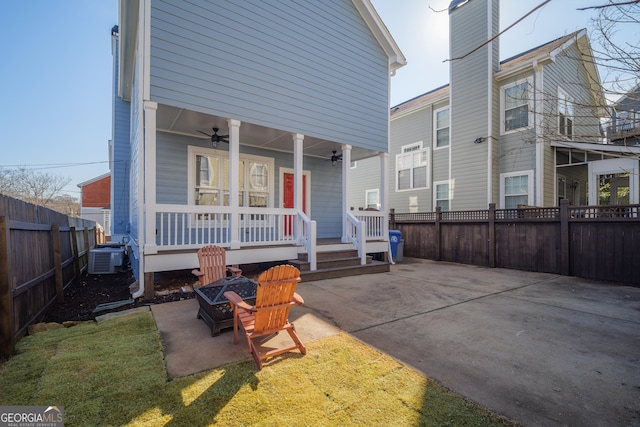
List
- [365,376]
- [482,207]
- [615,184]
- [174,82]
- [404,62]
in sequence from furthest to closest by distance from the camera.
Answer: [615,184] < [482,207] < [404,62] < [174,82] < [365,376]

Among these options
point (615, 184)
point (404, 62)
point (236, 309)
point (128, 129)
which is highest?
point (404, 62)

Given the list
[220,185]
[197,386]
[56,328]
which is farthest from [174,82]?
[197,386]

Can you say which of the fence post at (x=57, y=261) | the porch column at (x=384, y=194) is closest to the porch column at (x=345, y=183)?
the porch column at (x=384, y=194)

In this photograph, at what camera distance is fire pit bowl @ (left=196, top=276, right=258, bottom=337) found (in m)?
3.31

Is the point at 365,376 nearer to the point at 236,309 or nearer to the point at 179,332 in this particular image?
the point at 236,309

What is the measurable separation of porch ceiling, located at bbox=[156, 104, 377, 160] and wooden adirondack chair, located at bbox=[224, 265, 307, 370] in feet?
14.1

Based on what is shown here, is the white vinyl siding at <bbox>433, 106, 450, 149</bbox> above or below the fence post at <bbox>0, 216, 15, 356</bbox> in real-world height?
above

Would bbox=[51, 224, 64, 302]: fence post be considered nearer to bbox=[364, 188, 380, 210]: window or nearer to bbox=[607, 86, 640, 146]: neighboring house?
bbox=[607, 86, 640, 146]: neighboring house

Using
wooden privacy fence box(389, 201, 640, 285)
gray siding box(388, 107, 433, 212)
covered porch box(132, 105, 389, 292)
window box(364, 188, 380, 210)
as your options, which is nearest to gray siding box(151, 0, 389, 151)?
covered porch box(132, 105, 389, 292)

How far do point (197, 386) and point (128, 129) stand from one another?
11.4 metres

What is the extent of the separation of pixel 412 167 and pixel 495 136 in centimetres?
354

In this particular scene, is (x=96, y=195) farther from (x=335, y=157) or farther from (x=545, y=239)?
(x=545, y=239)

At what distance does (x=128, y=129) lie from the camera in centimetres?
1073

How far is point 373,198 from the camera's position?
14.9 m
